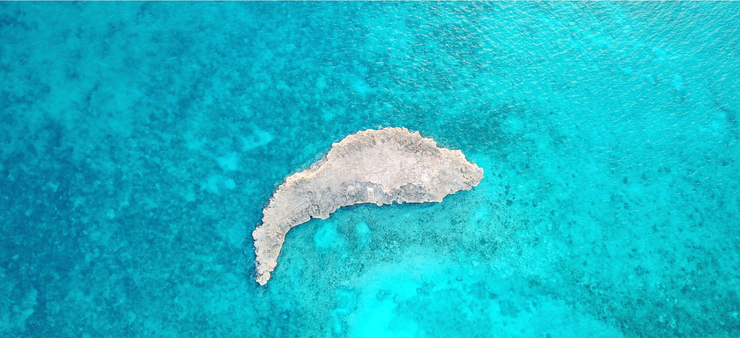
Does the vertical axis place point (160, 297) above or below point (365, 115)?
below

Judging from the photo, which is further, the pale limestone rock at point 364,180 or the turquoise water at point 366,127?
the pale limestone rock at point 364,180

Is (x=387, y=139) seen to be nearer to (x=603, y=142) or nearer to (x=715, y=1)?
(x=603, y=142)

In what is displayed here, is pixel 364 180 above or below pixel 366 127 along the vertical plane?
below

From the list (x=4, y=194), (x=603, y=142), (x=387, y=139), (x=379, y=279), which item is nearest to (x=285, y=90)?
(x=387, y=139)

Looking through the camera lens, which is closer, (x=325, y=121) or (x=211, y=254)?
(x=211, y=254)
